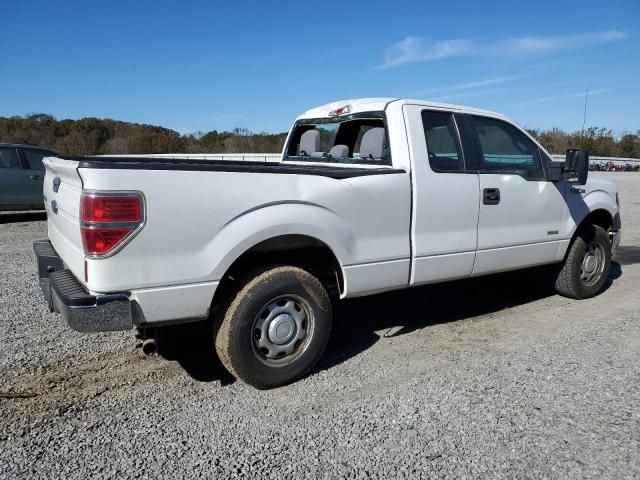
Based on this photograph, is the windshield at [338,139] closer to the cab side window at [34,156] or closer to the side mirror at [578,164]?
the side mirror at [578,164]

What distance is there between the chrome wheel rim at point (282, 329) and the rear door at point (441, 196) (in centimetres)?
100

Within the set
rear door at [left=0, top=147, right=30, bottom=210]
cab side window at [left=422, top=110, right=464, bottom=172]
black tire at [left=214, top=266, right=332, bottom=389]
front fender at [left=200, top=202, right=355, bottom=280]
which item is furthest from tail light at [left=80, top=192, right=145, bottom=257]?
rear door at [left=0, top=147, right=30, bottom=210]

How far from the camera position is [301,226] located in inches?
132

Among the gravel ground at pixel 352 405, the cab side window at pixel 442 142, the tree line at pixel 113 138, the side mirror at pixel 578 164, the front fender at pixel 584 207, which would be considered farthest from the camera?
the tree line at pixel 113 138

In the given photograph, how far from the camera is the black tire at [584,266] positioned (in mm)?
5418

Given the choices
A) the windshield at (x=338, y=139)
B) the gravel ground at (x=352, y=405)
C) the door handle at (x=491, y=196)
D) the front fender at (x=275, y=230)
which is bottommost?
the gravel ground at (x=352, y=405)

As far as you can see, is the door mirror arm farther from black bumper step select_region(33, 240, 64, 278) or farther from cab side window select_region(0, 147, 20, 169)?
cab side window select_region(0, 147, 20, 169)

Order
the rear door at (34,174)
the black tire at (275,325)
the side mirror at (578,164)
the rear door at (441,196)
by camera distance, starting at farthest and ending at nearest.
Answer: the rear door at (34,174), the side mirror at (578,164), the rear door at (441,196), the black tire at (275,325)

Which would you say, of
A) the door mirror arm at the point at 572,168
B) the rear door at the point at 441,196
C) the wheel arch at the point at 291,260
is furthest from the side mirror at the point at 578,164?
the wheel arch at the point at 291,260

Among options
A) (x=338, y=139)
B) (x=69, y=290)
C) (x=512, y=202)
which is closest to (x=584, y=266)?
(x=512, y=202)

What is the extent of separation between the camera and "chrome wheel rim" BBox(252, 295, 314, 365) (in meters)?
3.38

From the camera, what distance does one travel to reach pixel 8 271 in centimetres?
656

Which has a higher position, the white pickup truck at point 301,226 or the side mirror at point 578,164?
the side mirror at point 578,164

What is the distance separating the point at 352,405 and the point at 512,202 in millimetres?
2467
